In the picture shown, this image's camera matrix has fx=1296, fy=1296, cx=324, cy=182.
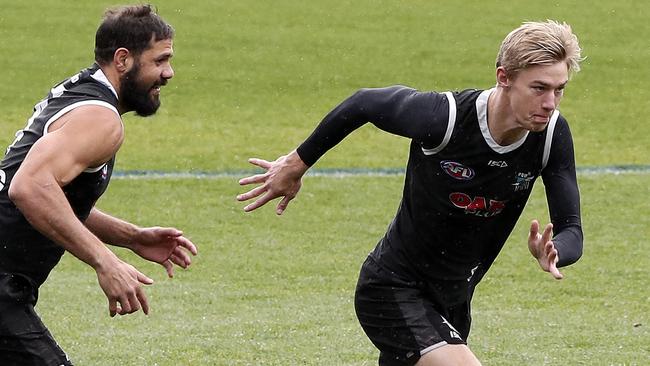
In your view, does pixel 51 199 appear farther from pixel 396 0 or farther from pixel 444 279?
pixel 396 0

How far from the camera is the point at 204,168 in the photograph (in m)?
17.5

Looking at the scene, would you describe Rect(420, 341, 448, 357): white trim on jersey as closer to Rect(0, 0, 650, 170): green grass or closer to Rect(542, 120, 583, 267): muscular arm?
Rect(542, 120, 583, 267): muscular arm

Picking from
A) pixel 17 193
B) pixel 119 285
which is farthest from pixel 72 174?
pixel 119 285

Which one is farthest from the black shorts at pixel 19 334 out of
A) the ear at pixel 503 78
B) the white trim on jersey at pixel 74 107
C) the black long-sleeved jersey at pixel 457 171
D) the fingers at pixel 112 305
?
the ear at pixel 503 78

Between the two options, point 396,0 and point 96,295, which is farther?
point 396,0

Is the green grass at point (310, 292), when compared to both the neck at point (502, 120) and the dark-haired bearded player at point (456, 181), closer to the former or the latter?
the dark-haired bearded player at point (456, 181)

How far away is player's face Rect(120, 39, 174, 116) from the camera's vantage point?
570cm

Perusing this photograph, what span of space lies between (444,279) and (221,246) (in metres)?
7.17

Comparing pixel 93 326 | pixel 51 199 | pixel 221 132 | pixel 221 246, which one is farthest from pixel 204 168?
pixel 51 199

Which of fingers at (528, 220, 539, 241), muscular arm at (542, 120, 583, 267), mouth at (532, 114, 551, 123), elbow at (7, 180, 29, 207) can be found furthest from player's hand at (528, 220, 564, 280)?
elbow at (7, 180, 29, 207)

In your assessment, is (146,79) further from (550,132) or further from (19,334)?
(550,132)

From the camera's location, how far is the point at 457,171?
5773mm

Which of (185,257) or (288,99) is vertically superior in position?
(185,257)

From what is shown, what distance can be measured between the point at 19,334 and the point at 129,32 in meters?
1.40
